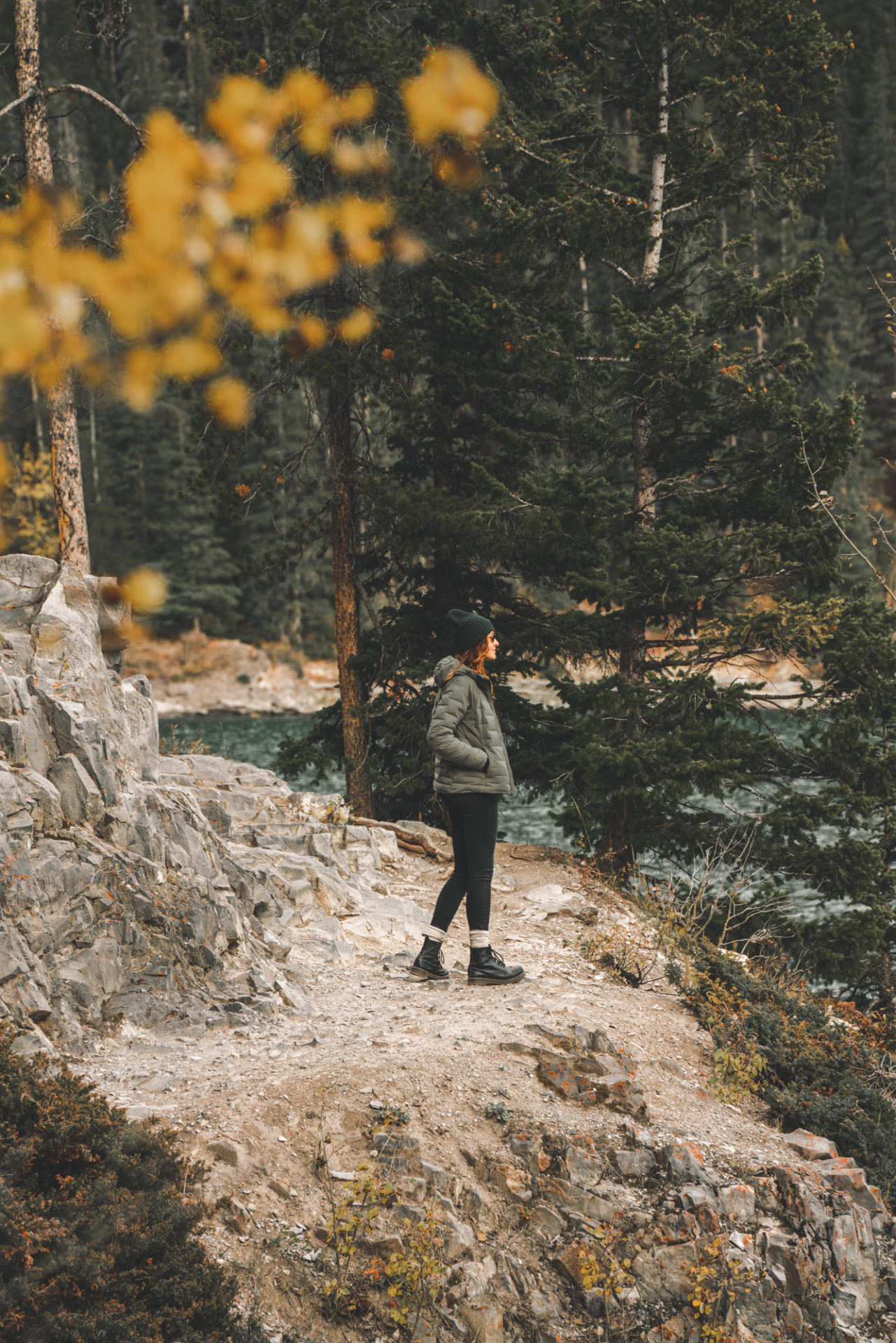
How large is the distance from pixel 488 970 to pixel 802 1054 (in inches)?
87.2

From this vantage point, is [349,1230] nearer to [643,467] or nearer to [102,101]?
[643,467]

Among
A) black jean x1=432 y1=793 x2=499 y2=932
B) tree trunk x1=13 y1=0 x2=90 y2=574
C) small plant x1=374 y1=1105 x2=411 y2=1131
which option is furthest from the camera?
tree trunk x1=13 y1=0 x2=90 y2=574

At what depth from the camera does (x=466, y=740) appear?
6.26m

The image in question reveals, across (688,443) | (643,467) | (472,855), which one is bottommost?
(472,855)

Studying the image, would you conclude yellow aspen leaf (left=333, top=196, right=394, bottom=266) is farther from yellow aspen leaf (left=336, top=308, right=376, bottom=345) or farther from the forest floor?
the forest floor

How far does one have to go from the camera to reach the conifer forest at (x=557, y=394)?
9.63 m

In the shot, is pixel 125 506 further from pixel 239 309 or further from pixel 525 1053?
pixel 525 1053

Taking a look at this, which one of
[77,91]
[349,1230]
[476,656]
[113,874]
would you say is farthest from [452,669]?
[77,91]

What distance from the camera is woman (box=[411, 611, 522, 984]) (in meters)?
6.16

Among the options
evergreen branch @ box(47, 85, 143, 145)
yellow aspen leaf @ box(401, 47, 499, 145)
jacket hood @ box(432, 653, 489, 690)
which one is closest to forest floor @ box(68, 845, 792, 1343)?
jacket hood @ box(432, 653, 489, 690)

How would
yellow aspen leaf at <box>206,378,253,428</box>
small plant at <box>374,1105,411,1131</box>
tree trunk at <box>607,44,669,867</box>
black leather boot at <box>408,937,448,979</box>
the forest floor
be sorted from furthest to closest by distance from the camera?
yellow aspen leaf at <box>206,378,253,428</box>, tree trunk at <box>607,44,669,867</box>, black leather boot at <box>408,937,448,979</box>, small plant at <box>374,1105,411,1131</box>, the forest floor

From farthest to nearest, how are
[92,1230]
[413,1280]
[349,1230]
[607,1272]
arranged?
[607,1272]
[349,1230]
[413,1280]
[92,1230]

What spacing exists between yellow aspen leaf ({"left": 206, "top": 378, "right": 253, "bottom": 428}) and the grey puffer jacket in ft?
22.7

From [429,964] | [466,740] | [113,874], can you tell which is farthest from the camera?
[429,964]
